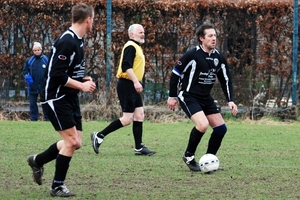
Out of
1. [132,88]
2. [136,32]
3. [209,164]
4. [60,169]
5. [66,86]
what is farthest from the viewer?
[132,88]

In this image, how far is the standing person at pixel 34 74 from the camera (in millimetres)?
16484

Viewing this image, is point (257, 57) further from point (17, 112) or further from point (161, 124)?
point (17, 112)

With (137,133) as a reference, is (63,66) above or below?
above

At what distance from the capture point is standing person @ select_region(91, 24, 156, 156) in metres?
11.0

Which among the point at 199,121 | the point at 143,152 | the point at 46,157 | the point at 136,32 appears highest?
the point at 136,32

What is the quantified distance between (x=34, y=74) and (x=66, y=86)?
9.43 meters

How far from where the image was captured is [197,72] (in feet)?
30.8

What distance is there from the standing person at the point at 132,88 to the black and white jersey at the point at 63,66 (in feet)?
11.5

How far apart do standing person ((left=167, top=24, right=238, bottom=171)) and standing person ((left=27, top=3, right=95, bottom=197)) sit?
2236mm

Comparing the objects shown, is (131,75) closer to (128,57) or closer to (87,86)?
(128,57)

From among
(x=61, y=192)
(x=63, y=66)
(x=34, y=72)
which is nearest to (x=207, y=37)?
(x=63, y=66)

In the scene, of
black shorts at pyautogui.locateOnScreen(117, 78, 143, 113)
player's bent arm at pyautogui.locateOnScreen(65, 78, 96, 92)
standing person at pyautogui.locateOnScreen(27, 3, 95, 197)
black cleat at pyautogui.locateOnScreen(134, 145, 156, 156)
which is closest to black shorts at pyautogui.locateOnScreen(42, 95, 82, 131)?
standing person at pyautogui.locateOnScreen(27, 3, 95, 197)

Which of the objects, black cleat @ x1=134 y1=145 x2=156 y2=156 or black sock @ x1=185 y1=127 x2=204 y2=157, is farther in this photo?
black cleat @ x1=134 y1=145 x2=156 y2=156

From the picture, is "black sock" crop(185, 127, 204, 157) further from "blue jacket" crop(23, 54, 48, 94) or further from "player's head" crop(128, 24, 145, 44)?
"blue jacket" crop(23, 54, 48, 94)
